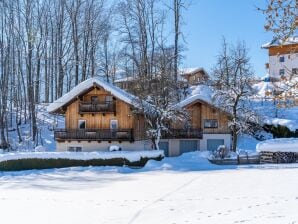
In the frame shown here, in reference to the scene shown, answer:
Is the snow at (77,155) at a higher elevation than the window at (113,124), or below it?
below

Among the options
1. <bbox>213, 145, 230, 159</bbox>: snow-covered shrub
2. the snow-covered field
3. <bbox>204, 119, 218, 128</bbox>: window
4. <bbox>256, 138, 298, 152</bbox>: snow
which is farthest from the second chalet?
the snow-covered field

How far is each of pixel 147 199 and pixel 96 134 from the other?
19796 mm

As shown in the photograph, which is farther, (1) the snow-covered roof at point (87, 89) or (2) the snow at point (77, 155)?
(1) the snow-covered roof at point (87, 89)

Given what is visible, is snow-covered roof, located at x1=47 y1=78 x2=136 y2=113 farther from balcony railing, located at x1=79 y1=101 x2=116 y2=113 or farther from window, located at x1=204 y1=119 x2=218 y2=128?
window, located at x1=204 y1=119 x2=218 y2=128

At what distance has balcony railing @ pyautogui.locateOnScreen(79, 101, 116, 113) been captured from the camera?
35.2 meters

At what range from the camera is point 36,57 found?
146 ft

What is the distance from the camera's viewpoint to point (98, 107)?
116ft

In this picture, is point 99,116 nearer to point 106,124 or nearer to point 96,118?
point 96,118

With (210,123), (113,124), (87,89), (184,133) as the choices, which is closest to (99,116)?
(113,124)

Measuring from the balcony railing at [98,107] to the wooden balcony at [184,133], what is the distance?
578 cm

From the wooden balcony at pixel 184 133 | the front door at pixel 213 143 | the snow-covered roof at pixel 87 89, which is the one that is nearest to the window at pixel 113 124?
the snow-covered roof at pixel 87 89

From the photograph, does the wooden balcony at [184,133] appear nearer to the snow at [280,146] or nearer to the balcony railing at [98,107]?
the balcony railing at [98,107]

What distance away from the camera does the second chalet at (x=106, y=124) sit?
34688 mm

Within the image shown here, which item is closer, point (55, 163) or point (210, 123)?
point (55, 163)
